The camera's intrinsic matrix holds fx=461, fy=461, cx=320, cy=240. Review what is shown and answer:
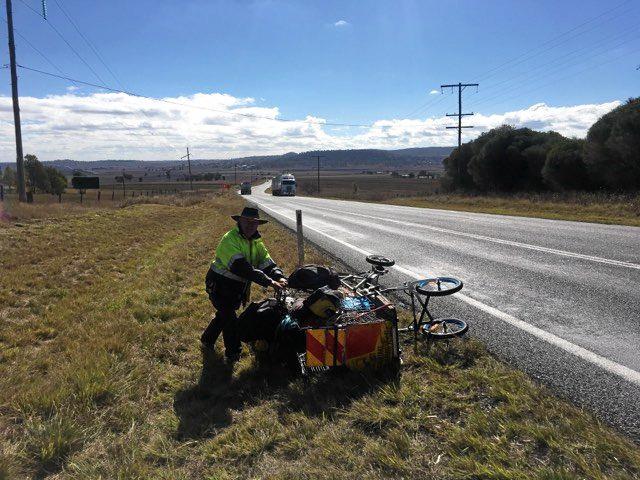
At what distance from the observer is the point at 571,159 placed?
96.8ft

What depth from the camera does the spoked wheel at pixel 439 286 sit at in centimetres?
449

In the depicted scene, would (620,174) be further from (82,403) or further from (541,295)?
(82,403)

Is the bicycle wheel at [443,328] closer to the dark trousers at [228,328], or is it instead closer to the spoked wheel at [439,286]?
the spoked wheel at [439,286]

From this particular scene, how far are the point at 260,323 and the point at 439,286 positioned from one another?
1.85m

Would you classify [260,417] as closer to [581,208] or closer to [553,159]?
[581,208]

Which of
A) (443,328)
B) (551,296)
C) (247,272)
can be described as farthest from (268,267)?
(551,296)

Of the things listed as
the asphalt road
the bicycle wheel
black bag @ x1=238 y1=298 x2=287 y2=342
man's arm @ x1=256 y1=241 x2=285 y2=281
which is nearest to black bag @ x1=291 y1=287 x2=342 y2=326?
black bag @ x1=238 y1=298 x2=287 y2=342

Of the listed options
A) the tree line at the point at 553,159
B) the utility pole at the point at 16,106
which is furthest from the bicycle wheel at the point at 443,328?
the utility pole at the point at 16,106

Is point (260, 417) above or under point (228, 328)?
under

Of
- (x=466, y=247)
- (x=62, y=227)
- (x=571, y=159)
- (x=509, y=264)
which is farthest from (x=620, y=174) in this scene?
(x=62, y=227)

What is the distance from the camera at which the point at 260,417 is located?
139 inches

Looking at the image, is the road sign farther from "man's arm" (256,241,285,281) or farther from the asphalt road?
"man's arm" (256,241,285,281)

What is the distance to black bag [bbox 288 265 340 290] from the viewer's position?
16.2 feet

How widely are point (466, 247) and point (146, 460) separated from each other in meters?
8.98
